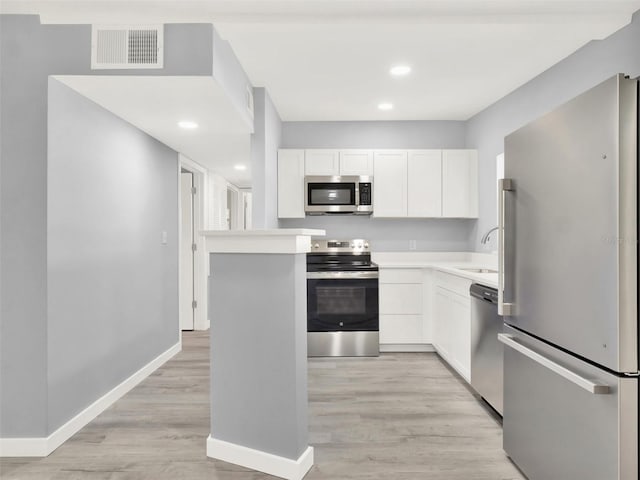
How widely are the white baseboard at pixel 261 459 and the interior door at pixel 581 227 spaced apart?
1.26 meters

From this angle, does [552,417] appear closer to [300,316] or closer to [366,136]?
[300,316]

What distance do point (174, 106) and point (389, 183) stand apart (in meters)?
2.55

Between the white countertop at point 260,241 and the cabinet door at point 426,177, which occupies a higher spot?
the cabinet door at point 426,177

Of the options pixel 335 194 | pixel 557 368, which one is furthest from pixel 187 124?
pixel 557 368

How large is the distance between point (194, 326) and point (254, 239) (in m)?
3.89

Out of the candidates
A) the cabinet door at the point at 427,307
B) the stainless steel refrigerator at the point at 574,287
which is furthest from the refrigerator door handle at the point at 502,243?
the cabinet door at the point at 427,307

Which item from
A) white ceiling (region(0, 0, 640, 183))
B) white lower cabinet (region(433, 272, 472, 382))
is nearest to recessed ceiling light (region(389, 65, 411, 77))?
white ceiling (region(0, 0, 640, 183))

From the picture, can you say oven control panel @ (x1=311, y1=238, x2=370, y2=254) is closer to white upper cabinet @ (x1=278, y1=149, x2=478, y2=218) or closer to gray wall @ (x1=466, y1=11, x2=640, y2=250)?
white upper cabinet @ (x1=278, y1=149, x2=478, y2=218)

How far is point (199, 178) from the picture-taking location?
18.2ft

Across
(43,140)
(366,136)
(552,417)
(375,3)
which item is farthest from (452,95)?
(43,140)

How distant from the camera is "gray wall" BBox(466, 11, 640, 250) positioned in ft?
8.42

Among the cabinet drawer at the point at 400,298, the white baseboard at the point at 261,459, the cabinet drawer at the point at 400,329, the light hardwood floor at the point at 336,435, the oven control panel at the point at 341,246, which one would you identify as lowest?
the light hardwood floor at the point at 336,435

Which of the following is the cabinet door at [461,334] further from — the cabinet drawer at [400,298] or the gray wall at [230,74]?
the gray wall at [230,74]

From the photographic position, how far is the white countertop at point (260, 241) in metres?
2.13
